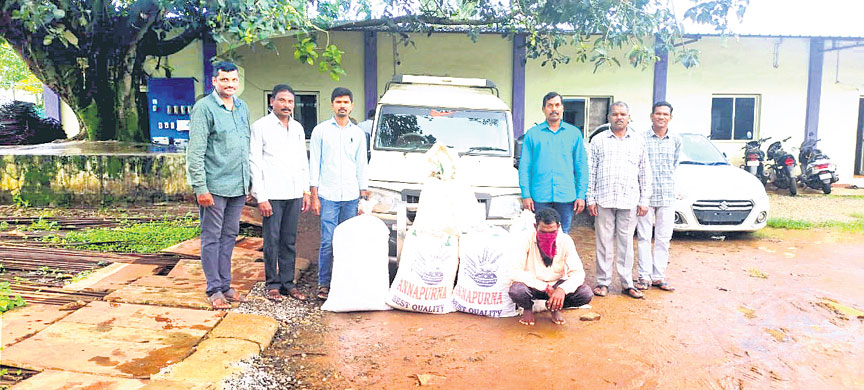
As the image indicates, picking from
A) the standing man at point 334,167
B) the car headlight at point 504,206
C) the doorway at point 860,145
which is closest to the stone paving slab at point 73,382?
the standing man at point 334,167

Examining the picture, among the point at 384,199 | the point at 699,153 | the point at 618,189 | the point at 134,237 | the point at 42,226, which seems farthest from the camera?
the point at 699,153

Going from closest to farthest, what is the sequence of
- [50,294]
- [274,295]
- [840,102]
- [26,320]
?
[26,320] → [50,294] → [274,295] → [840,102]

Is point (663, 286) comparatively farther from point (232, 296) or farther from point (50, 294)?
point (50, 294)

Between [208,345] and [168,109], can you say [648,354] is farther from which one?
[168,109]

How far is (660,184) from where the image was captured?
16.7 feet

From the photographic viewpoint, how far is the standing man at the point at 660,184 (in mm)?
5082

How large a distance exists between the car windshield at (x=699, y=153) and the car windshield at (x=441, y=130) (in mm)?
3757

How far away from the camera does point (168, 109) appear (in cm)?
1133

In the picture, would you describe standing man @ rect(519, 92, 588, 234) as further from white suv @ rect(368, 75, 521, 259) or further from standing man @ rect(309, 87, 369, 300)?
standing man @ rect(309, 87, 369, 300)

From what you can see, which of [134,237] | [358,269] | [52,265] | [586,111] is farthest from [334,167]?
[586,111]

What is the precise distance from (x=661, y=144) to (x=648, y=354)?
2121 mm

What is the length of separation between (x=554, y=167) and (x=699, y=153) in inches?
181

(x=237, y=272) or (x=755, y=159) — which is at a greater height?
(x=755, y=159)

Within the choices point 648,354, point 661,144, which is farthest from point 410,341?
point 661,144
